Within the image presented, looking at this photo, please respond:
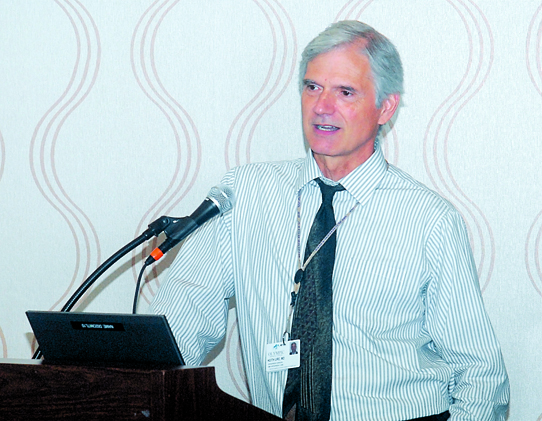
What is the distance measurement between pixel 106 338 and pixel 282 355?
22.8 inches

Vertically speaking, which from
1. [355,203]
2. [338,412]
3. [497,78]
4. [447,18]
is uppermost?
[447,18]

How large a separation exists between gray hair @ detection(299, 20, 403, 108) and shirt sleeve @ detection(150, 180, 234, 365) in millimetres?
510

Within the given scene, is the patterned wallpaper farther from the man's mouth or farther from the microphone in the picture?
the microphone

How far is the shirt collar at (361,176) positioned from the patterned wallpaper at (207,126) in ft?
0.68

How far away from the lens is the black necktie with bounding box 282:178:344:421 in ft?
5.59

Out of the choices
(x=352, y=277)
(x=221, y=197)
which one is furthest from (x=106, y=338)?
(x=352, y=277)

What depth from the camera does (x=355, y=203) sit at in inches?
72.7

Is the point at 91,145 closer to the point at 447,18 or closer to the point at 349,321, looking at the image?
the point at 349,321

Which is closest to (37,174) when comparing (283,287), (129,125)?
(129,125)

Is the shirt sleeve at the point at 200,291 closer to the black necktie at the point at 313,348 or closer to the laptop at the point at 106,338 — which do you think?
the black necktie at the point at 313,348

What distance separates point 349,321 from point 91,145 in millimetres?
930

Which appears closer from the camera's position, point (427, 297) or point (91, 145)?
point (427, 297)

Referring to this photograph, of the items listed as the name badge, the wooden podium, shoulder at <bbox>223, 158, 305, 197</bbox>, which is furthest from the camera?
shoulder at <bbox>223, 158, 305, 197</bbox>

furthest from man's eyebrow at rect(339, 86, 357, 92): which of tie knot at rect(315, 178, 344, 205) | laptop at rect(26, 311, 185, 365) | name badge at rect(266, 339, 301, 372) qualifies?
laptop at rect(26, 311, 185, 365)
